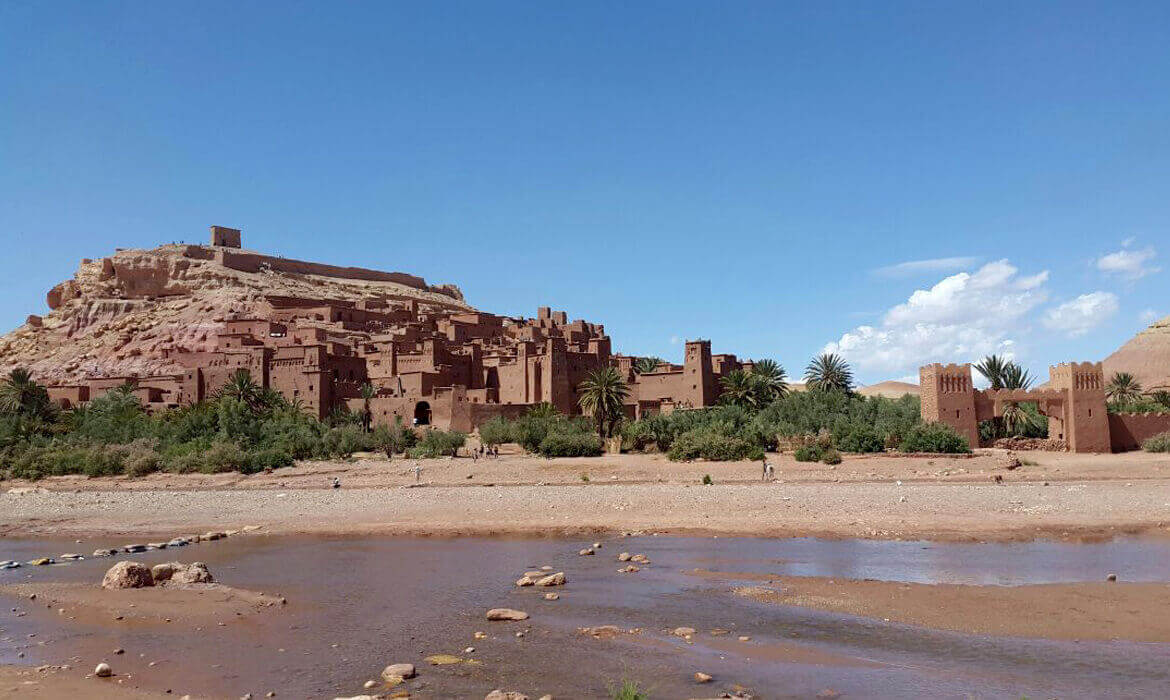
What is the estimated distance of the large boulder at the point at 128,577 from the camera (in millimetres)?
14414

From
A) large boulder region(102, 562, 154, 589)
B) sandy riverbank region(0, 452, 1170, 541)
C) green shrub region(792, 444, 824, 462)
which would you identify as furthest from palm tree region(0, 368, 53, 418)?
green shrub region(792, 444, 824, 462)

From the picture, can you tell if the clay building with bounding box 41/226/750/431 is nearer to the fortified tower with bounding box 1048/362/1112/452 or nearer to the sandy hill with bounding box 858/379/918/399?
the fortified tower with bounding box 1048/362/1112/452

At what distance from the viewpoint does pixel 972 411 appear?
32500 mm

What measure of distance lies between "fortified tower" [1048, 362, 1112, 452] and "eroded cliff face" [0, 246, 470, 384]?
4791cm

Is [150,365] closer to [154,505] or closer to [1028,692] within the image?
[154,505]

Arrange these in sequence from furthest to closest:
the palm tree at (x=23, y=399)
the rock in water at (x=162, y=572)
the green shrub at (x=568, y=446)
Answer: the palm tree at (x=23, y=399), the green shrub at (x=568, y=446), the rock in water at (x=162, y=572)

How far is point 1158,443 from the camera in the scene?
31516 millimetres

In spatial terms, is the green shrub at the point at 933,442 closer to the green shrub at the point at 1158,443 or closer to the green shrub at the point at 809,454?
the green shrub at the point at 809,454

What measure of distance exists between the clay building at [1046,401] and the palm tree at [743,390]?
33.2 ft

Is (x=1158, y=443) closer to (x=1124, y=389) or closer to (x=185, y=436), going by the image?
(x=1124, y=389)

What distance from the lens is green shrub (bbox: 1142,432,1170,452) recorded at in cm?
3130

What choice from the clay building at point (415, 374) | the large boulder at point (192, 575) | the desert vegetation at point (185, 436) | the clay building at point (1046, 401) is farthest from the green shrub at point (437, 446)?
the large boulder at point (192, 575)

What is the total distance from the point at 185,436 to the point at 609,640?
3343 centimetres

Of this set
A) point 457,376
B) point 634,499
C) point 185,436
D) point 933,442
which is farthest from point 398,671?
point 457,376
